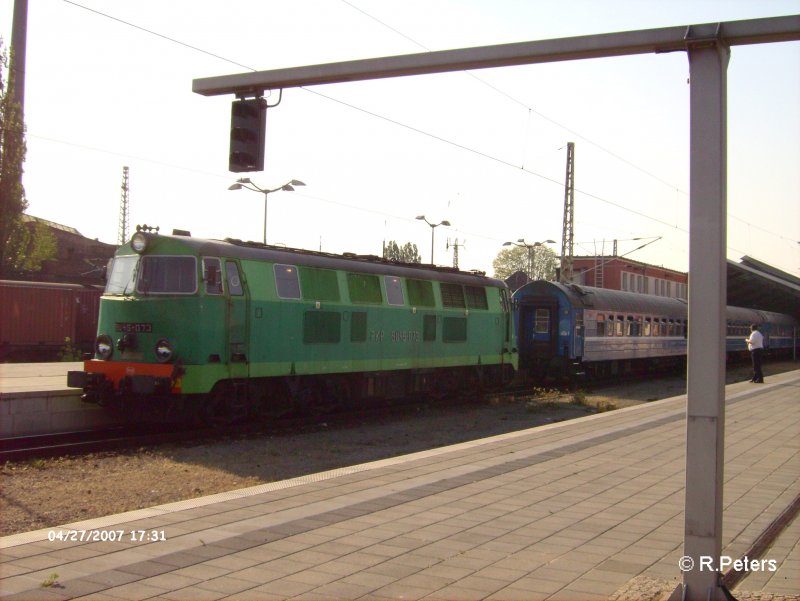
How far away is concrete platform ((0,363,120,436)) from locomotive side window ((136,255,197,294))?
2490mm

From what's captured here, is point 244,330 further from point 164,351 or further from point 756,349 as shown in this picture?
point 756,349

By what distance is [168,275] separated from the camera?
14.1 m

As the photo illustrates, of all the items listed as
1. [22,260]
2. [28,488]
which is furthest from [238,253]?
[22,260]

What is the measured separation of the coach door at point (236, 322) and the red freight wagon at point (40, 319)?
15.9 metres

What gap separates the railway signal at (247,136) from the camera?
9391 millimetres

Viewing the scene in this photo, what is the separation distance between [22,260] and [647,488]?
3527 cm

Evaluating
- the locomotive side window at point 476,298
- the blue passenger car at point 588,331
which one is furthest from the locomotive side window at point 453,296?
the blue passenger car at point 588,331

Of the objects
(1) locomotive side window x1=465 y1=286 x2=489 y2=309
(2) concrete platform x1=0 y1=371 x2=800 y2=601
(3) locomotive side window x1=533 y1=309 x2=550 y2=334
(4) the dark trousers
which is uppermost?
(1) locomotive side window x1=465 y1=286 x2=489 y2=309

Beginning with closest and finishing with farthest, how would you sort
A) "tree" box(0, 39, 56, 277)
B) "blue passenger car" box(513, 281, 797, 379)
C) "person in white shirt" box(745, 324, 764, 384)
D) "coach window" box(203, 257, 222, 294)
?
"coach window" box(203, 257, 222, 294) < "person in white shirt" box(745, 324, 764, 384) < "blue passenger car" box(513, 281, 797, 379) < "tree" box(0, 39, 56, 277)

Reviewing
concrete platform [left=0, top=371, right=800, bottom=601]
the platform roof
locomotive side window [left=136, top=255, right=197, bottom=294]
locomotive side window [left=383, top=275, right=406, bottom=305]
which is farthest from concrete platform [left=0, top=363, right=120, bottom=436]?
the platform roof

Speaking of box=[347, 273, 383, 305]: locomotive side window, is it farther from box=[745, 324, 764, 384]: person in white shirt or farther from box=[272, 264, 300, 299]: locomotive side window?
box=[745, 324, 764, 384]: person in white shirt

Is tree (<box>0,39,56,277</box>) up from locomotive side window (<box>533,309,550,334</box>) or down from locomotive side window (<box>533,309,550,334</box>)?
up

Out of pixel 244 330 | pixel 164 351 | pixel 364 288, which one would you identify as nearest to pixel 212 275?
pixel 244 330

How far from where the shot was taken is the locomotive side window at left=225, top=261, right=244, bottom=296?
46.8 feet
